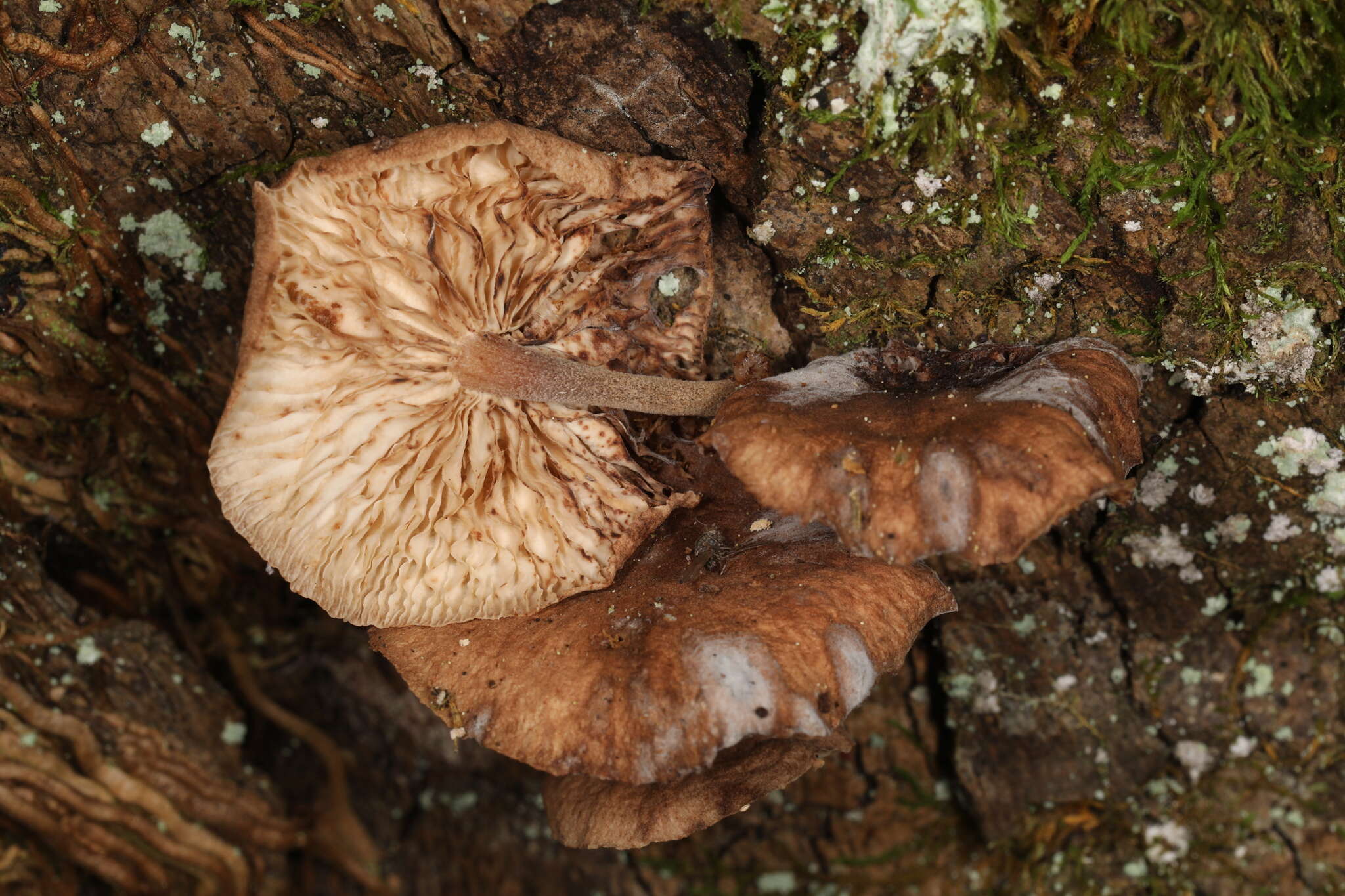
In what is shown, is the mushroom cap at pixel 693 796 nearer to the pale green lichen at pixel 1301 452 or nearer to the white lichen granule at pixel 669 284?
the white lichen granule at pixel 669 284

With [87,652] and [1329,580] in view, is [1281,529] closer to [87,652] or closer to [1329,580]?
[1329,580]

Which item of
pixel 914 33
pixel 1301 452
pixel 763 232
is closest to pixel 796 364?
pixel 763 232

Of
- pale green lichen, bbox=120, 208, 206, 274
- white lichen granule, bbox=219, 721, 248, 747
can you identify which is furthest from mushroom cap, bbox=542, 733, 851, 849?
pale green lichen, bbox=120, 208, 206, 274

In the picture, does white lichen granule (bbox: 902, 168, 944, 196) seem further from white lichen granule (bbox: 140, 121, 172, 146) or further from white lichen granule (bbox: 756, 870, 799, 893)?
white lichen granule (bbox: 756, 870, 799, 893)

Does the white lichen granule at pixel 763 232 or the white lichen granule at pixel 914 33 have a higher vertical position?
the white lichen granule at pixel 914 33

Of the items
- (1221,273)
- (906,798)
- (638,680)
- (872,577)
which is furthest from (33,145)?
(906,798)

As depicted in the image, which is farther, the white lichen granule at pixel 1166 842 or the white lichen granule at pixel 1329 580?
the white lichen granule at pixel 1166 842

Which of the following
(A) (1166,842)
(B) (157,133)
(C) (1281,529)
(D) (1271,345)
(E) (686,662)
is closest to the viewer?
(E) (686,662)

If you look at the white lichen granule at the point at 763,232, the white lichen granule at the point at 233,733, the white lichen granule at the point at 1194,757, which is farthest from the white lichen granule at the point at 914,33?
the white lichen granule at the point at 233,733
